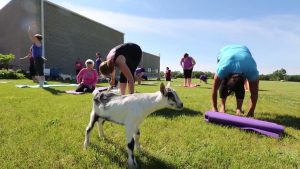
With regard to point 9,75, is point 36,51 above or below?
above

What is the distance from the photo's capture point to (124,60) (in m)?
7.07

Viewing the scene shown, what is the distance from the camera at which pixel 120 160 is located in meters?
4.34

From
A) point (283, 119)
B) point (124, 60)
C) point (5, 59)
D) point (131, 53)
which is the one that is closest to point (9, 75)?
point (5, 59)

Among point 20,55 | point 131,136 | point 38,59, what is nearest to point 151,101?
point 131,136

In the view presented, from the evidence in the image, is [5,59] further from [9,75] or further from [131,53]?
[131,53]

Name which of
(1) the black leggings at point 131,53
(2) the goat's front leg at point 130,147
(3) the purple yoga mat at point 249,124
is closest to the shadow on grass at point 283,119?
(3) the purple yoga mat at point 249,124

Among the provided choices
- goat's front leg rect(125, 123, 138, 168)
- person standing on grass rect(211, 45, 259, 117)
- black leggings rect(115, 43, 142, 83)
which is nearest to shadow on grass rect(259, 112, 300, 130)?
person standing on grass rect(211, 45, 259, 117)

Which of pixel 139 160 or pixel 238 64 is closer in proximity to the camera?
pixel 139 160

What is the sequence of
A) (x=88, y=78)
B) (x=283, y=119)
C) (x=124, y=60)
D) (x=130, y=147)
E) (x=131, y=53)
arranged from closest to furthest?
(x=130, y=147) < (x=124, y=60) < (x=131, y=53) < (x=283, y=119) < (x=88, y=78)

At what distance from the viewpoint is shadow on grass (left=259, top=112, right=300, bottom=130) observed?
24.2 feet

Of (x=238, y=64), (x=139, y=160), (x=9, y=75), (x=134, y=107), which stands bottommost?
(x=139, y=160)

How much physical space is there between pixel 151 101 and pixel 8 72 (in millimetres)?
24125

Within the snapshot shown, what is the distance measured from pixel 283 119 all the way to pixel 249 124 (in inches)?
88.8

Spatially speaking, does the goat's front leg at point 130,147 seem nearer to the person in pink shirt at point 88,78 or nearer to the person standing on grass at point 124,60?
the person standing on grass at point 124,60
